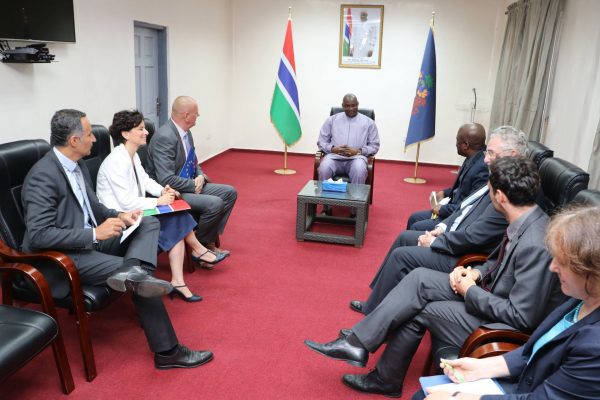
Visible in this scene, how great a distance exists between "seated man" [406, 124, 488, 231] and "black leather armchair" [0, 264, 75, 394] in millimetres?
2150

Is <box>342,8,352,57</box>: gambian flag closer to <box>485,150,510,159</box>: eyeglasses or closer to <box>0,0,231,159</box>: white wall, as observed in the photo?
<box>0,0,231,159</box>: white wall

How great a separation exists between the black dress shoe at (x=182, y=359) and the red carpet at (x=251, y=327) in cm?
4

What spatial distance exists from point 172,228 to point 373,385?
1.49 metres

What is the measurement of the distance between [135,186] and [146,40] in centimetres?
294

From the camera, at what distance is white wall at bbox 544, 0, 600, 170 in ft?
11.6

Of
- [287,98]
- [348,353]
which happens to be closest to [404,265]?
[348,353]

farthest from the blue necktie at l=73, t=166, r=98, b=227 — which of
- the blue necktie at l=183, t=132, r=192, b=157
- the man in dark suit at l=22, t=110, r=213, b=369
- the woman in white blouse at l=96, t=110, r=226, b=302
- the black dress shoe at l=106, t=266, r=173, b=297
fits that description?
the blue necktie at l=183, t=132, r=192, b=157

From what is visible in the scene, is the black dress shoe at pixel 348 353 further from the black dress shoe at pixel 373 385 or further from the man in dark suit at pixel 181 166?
the man in dark suit at pixel 181 166

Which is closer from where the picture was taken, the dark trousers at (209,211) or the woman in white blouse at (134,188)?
the woman in white blouse at (134,188)

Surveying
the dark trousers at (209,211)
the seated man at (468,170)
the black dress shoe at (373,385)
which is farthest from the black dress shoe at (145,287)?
the seated man at (468,170)

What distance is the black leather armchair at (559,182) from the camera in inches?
83.5

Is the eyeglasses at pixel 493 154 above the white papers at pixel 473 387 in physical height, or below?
above

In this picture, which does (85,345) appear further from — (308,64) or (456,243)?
(308,64)

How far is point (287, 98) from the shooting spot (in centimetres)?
639
